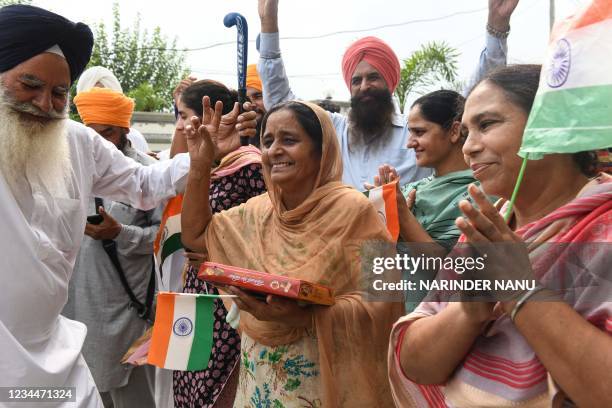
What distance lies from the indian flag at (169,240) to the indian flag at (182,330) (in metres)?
0.91

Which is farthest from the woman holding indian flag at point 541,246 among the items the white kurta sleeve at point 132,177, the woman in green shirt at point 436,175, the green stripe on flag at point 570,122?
the white kurta sleeve at point 132,177

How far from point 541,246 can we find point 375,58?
3032mm

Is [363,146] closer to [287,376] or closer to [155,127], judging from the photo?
[287,376]

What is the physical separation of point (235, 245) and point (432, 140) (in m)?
1.19

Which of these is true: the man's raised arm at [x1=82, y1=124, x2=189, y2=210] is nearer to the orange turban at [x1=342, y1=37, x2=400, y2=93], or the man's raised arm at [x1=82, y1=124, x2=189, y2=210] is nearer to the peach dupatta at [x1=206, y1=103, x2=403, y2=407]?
the peach dupatta at [x1=206, y1=103, x2=403, y2=407]

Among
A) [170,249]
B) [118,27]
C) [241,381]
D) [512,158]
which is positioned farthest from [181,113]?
[118,27]

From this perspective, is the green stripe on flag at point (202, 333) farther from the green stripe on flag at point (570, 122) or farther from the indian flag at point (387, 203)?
→ the green stripe on flag at point (570, 122)

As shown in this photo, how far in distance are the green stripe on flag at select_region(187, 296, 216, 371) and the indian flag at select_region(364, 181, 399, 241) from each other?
32.9 inches

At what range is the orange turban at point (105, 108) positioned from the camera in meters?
4.85

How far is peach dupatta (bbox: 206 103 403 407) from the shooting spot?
8.37 feet

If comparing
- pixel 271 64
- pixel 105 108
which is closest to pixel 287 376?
pixel 271 64

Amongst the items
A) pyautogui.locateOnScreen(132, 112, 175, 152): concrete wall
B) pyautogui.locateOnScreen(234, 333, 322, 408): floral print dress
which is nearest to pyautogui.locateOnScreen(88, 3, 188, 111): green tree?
pyautogui.locateOnScreen(132, 112, 175, 152): concrete wall

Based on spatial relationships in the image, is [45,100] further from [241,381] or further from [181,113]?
[241,381]

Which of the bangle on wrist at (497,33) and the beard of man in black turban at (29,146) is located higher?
the bangle on wrist at (497,33)
